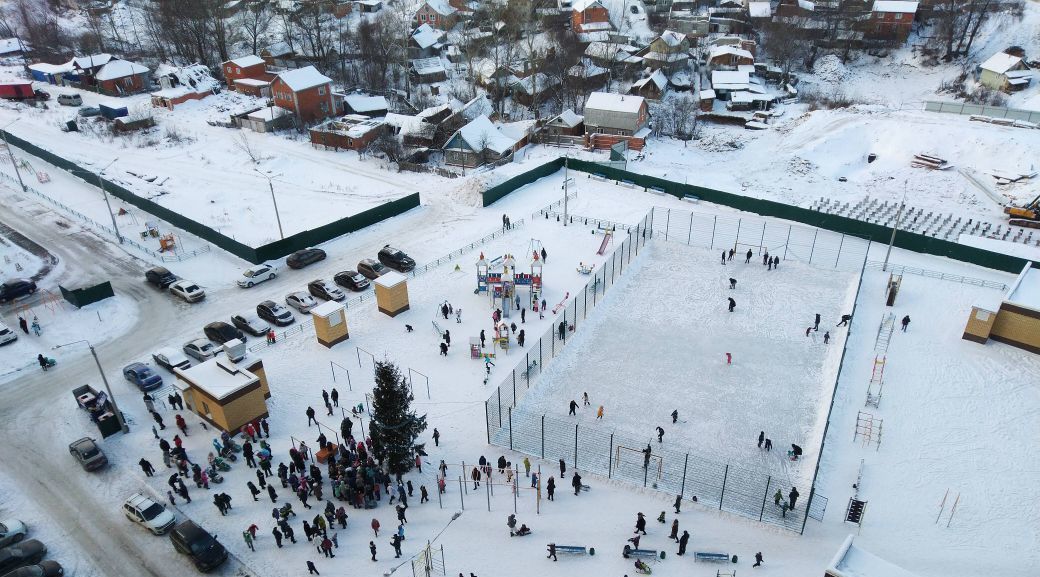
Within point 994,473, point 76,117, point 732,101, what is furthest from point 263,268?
point 732,101

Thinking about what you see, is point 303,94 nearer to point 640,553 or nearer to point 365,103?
point 365,103

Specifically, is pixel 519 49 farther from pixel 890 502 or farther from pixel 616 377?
pixel 890 502

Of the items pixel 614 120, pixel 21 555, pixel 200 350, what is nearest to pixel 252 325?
pixel 200 350

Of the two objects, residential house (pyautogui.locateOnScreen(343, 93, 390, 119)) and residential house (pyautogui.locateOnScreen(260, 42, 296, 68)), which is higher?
residential house (pyautogui.locateOnScreen(260, 42, 296, 68))

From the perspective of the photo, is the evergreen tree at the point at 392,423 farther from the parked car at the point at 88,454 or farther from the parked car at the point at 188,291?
the parked car at the point at 188,291

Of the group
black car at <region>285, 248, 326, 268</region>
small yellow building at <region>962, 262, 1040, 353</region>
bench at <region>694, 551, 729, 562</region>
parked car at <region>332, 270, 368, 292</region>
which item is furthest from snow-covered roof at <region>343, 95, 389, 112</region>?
bench at <region>694, 551, 729, 562</region>

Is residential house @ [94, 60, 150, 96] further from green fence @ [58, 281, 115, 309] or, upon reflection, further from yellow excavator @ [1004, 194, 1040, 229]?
yellow excavator @ [1004, 194, 1040, 229]
